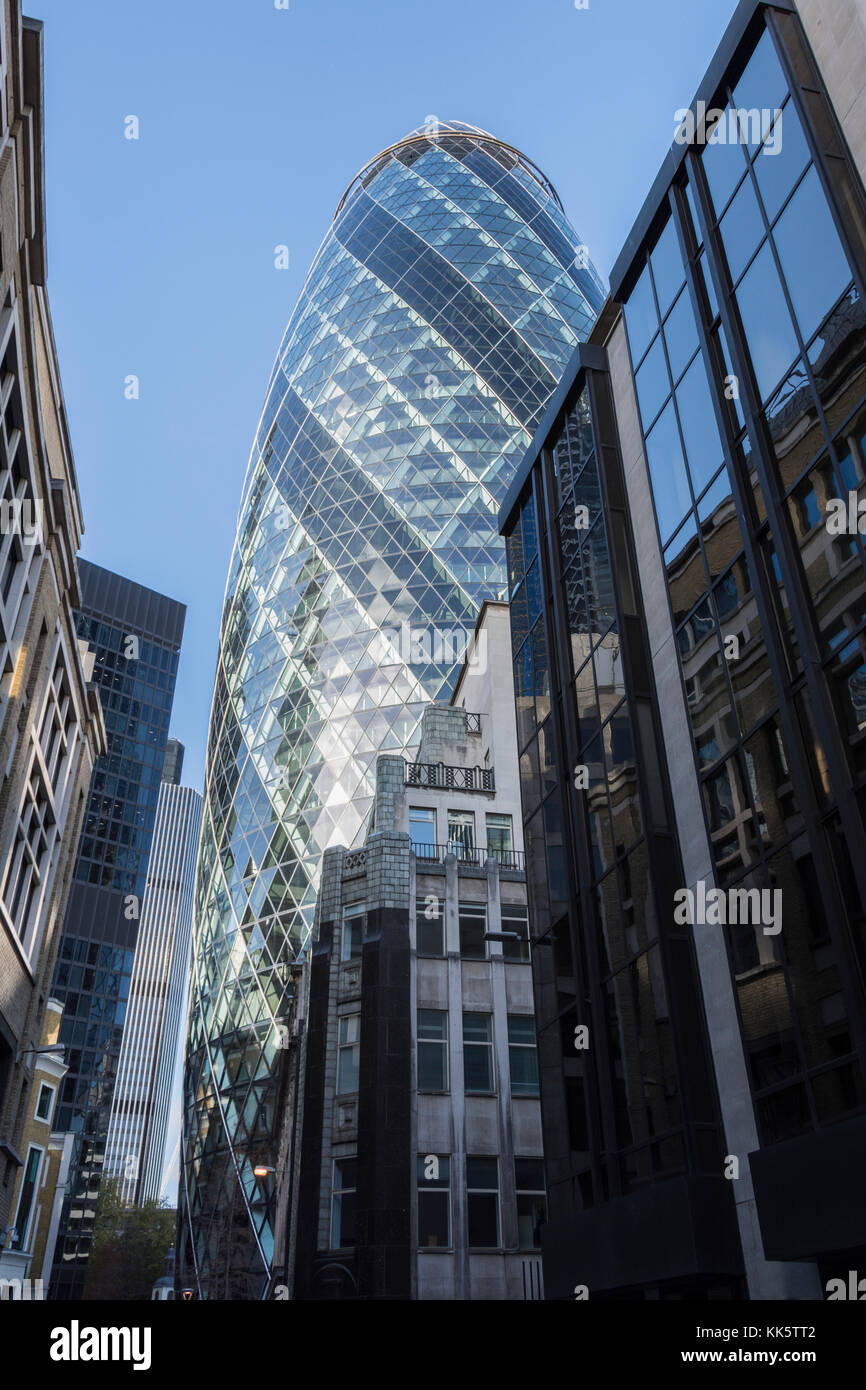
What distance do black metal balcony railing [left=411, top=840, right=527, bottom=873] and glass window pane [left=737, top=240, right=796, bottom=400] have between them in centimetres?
2234

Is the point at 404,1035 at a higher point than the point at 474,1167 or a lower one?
higher

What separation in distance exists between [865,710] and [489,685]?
94.4ft

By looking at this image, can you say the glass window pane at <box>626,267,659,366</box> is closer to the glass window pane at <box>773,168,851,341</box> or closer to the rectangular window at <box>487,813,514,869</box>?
the glass window pane at <box>773,168,851,341</box>

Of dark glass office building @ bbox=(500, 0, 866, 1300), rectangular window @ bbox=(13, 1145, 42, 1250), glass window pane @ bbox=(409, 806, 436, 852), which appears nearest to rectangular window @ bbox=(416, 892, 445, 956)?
glass window pane @ bbox=(409, 806, 436, 852)

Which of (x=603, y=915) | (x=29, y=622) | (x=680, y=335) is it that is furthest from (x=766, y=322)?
(x=29, y=622)

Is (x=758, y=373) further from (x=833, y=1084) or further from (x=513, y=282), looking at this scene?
(x=513, y=282)

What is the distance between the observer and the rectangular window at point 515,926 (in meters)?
32.1

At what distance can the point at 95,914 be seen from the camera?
120 metres

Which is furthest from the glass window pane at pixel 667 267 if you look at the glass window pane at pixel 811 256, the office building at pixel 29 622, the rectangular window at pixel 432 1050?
the rectangular window at pixel 432 1050

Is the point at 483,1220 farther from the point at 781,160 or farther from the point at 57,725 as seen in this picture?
the point at 781,160

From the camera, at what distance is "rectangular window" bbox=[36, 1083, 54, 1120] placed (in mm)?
40625

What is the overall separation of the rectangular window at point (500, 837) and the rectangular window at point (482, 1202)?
32.5 ft

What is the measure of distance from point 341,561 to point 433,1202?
4849cm
